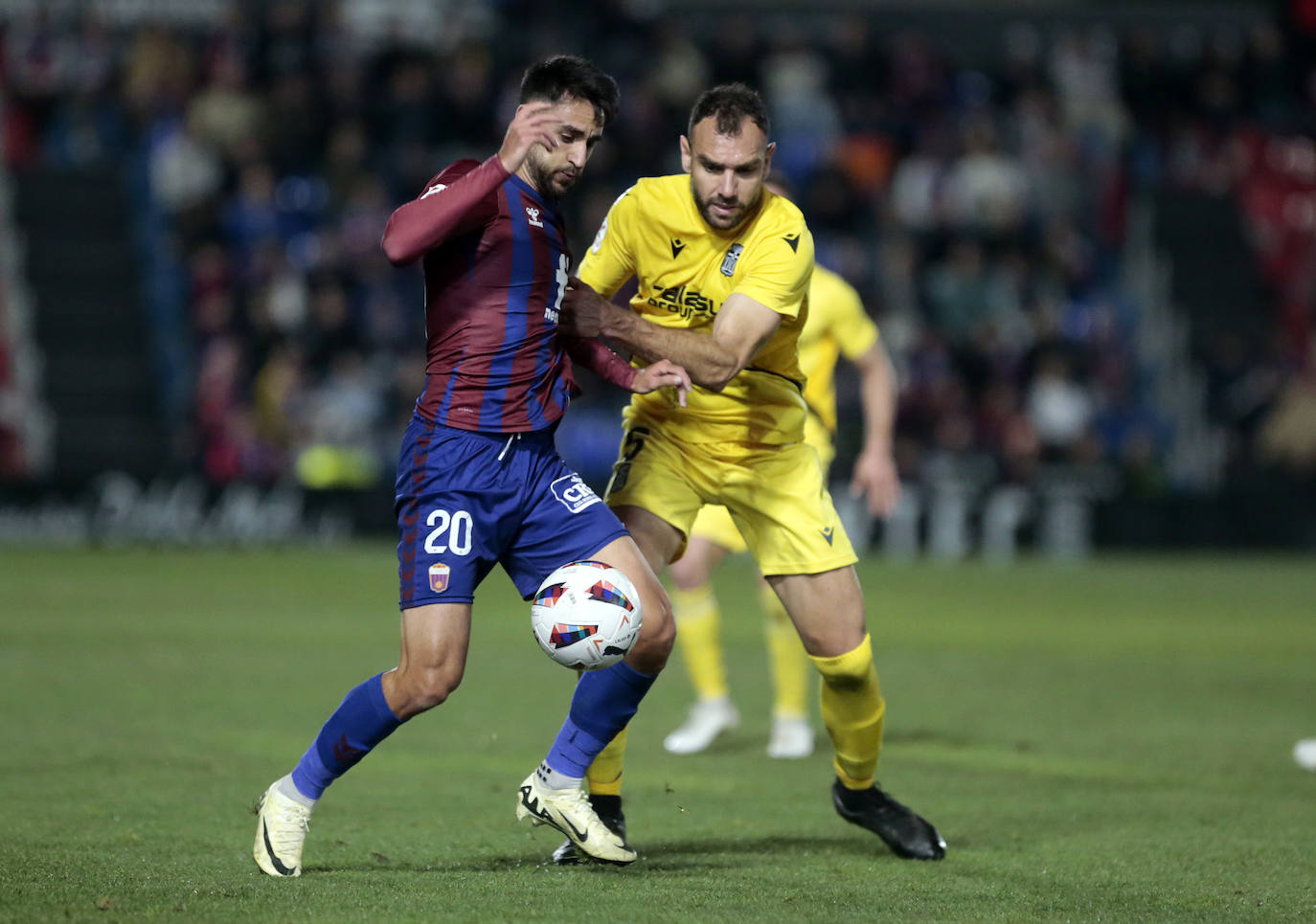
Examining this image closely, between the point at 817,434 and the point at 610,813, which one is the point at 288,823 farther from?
the point at 817,434

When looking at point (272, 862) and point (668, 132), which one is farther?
point (668, 132)

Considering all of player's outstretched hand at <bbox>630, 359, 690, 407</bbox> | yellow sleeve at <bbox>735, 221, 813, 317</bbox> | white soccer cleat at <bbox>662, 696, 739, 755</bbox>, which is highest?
yellow sleeve at <bbox>735, 221, 813, 317</bbox>

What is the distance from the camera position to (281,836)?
526 cm

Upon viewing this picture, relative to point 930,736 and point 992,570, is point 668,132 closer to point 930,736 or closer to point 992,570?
point 992,570

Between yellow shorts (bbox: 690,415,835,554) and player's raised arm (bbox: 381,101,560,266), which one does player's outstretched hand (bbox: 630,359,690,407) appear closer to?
player's raised arm (bbox: 381,101,560,266)

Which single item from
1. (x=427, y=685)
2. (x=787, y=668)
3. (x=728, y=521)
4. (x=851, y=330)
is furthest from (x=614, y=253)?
(x=787, y=668)

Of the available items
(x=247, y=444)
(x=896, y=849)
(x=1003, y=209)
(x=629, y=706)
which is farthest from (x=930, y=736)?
(x=1003, y=209)

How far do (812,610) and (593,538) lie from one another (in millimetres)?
937

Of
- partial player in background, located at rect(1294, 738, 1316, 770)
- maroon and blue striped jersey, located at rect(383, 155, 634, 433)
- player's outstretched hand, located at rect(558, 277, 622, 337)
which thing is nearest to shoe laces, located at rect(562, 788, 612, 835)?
maroon and blue striped jersey, located at rect(383, 155, 634, 433)

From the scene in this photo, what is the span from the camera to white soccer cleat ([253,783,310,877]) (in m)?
5.24

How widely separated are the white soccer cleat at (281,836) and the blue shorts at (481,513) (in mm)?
711

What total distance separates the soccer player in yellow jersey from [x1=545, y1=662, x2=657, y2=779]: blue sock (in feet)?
0.87

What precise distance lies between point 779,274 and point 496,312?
3.19ft

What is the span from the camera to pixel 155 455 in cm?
1930
